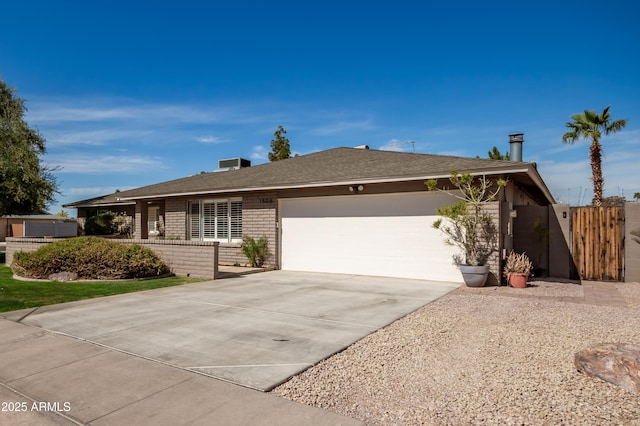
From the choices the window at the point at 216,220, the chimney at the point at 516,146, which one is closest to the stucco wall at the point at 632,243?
the chimney at the point at 516,146

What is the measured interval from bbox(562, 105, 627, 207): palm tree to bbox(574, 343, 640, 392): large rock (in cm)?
1677

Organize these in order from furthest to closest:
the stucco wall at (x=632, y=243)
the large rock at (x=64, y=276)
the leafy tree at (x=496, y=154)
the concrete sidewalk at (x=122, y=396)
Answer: the leafy tree at (x=496, y=154) < the large rock at (x=64, y=276) < the stucco wall at (x=632, y=243) < the concrete sidewalk at (x=122, y=396)

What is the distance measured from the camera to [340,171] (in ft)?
41.3

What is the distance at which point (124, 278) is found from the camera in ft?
35.6

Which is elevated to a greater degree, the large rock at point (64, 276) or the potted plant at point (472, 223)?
the potted plant at point (472, 223)

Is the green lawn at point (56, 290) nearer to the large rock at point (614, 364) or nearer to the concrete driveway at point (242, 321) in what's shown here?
the concrete driveway at point (242, 321)

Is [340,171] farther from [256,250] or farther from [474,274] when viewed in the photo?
[474,274]

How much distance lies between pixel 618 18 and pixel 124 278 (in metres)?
15.9

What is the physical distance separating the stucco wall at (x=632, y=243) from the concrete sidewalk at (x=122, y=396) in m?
11.1

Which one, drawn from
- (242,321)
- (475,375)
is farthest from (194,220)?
(475,375)

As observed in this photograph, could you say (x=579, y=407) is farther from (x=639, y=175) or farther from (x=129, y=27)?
(x=639, y=175)

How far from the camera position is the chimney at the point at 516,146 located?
1280cm

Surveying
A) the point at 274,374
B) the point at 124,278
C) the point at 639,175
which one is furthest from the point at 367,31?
the point at 639,175

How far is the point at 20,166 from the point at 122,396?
19.0 metres
